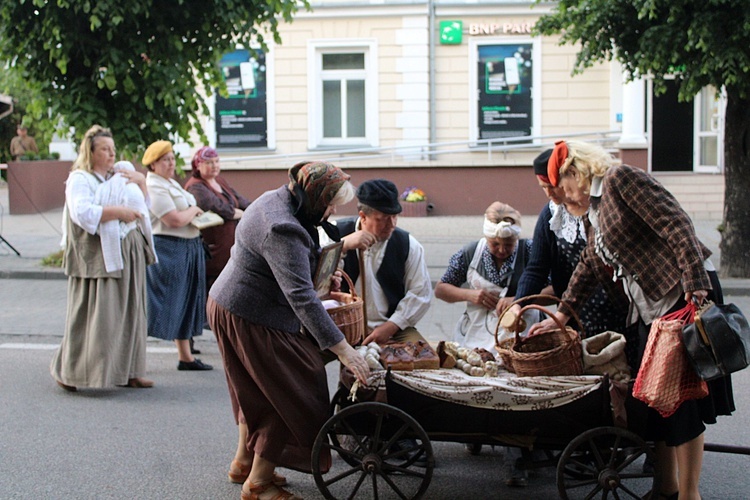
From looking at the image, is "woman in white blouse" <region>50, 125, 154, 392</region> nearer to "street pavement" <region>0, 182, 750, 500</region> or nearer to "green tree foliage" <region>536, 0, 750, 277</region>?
"street pavement" <region>0, 182, 750, 500</region>

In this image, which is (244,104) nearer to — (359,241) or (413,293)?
(413,293)

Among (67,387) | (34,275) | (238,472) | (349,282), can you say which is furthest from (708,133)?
(238,472)

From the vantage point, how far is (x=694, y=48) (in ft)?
31.8

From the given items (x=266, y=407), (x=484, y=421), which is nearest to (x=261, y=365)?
(x=266, y=407)

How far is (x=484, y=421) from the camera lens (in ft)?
13.6

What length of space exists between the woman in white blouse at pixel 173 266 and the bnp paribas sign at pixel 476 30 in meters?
14.2

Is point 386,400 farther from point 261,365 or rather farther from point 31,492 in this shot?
point 31,492

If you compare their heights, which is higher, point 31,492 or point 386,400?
point 386,400

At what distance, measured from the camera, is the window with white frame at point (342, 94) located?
2088 cm

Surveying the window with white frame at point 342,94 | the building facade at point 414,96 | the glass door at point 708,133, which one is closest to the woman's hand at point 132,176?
the building facade at point 414,96

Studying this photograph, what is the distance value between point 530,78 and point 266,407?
1730cm

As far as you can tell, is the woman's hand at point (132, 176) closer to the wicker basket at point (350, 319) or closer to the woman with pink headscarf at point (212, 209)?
the woman with pink headscarf at point (212, 209)

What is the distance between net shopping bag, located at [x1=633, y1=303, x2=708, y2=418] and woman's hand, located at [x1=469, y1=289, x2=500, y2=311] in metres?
1.45

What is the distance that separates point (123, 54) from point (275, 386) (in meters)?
7.51
